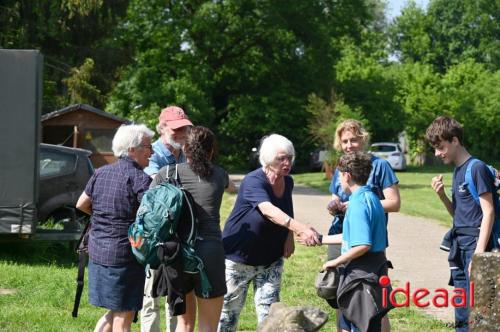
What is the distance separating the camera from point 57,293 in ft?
32.3

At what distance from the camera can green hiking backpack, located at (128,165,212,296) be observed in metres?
5.85

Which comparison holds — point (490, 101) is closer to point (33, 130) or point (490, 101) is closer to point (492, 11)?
point (492, 11)

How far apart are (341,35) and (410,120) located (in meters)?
15.6

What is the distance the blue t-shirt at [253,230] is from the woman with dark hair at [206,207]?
353 mm

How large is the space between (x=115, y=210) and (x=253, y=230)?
1.06m

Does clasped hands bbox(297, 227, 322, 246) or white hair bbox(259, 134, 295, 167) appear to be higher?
white hair bbox(259, 134, 295, 167)

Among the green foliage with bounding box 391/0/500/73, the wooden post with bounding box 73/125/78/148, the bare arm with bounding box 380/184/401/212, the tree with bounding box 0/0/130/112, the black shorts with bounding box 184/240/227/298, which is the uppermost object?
the green foliage with bounding box 391/0/500/73

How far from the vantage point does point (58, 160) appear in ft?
45.9

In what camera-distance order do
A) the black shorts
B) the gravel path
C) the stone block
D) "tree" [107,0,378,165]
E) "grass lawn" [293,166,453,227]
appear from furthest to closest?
1. "tree" [107,0,378,165]
2. "grass lawn" [293,166,453,227]
3. the gravel path
4. the black shorts
5. the stone block

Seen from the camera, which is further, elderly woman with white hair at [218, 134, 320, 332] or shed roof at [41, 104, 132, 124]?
shed roof at [41, 104, 132, 124]

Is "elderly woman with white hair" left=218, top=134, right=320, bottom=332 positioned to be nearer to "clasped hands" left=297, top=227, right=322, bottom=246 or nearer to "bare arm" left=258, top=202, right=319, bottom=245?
"bare arm" left=258, top=202, right=319, bottom=245

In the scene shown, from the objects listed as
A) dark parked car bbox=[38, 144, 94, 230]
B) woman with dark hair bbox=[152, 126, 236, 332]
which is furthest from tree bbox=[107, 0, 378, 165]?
woman with dark hair bbox=[152, 126, 236, 332]

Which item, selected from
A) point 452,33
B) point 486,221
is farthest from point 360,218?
point 452,33

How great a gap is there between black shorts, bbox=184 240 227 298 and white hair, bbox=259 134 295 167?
2.42ft
